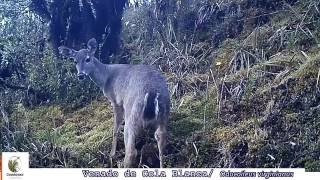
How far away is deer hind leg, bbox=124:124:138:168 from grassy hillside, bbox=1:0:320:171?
0.05 metres

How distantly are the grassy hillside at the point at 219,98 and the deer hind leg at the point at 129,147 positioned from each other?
49 millimetres

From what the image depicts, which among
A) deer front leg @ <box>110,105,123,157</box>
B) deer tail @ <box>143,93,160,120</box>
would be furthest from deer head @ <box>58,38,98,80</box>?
deer tail @ <box>143,93,160,120</box>

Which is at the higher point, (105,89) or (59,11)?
(59,11)

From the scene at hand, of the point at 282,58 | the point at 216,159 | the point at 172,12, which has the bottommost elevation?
the point at 216,159

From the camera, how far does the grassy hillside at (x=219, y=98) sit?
9.25ft

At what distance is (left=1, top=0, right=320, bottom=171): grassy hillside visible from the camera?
2.82 meters

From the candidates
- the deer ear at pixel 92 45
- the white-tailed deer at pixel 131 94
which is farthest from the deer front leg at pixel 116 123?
the deer ear at pixel 92 45

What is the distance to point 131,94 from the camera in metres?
2.95

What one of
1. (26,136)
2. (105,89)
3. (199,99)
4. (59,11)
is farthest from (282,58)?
(26,136)

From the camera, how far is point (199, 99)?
2924 millimetres

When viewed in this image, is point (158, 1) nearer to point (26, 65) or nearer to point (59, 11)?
point (59, 11)

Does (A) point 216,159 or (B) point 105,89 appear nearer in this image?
(A) point 216,159

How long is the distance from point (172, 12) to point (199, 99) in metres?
0.54

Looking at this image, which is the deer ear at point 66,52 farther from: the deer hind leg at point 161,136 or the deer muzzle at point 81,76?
the deer hind leg at point 161,136
